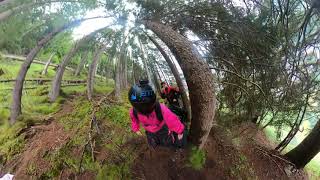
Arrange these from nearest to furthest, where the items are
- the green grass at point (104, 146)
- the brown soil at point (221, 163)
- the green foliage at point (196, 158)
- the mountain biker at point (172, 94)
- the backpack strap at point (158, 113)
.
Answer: the backpack strap at point (158, 113), the green foliage at point (196, 158), the green grass at point (104, 146), the brown soil at point (221, 163), the mountain biker at point (172, 94)

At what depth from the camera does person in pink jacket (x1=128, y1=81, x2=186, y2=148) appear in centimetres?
470

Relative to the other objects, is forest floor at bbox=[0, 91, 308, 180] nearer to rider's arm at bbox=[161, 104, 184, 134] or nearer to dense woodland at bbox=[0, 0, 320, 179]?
dense woodland at bbox=[0, 0, 320, 179]

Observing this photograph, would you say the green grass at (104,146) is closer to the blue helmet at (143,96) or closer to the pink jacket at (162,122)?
the pink jacket at (162,122)

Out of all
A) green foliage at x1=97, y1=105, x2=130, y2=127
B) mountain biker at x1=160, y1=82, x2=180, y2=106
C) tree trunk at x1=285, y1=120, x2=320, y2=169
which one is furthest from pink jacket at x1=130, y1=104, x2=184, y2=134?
tree trunk at x1=285, y1=120, x2=320, y2=169

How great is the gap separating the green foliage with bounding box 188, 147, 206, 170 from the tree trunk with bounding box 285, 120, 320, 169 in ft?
8.86

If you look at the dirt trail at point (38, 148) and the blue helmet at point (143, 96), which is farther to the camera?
the dirt trail at point (38, 148)

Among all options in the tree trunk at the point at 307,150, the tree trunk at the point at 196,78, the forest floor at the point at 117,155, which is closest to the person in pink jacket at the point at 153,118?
the tree trunk at the point at 196,78

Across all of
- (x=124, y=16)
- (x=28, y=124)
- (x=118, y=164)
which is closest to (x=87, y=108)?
(x=28, y=124)

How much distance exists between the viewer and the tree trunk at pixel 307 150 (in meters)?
7.38

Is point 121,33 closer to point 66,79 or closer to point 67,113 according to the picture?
point 67,113

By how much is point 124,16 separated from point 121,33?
84cm

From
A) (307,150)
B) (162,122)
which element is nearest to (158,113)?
(162,122)

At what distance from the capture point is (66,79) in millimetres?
13117

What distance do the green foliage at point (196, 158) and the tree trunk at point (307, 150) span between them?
8.86 feet
